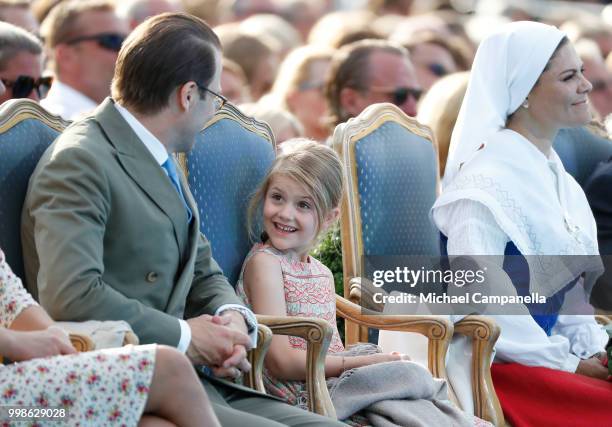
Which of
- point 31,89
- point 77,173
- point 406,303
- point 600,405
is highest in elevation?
point 31,89

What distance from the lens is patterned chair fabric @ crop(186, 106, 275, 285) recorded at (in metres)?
4.67

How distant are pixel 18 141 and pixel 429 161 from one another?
2.05 metres

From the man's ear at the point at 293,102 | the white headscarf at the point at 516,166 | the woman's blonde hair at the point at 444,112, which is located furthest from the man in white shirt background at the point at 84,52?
the white headscarf at the point at 516,166

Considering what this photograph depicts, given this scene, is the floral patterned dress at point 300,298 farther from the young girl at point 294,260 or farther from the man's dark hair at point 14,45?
the man's dark hair at point 14,45

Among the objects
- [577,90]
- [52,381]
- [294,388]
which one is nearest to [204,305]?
[294,388]

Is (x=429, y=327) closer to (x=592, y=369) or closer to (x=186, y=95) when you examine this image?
(x=592, y=369)

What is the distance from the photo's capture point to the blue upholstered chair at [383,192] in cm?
521

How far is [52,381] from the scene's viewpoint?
3164 millimetres

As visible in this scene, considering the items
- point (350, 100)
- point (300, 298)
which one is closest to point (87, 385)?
point (300, 298)

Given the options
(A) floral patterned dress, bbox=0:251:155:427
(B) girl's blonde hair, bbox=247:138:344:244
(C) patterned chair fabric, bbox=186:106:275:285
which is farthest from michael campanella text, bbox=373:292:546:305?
(A) floral patterned dress, bbox=0:251:155:427

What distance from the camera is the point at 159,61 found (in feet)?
13.0

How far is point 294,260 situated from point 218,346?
2.58 feet

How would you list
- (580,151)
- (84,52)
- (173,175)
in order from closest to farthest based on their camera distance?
(173,175) < (580,151) < (84,52)

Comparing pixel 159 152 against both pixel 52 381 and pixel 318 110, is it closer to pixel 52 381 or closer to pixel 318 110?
pixel 52 381
